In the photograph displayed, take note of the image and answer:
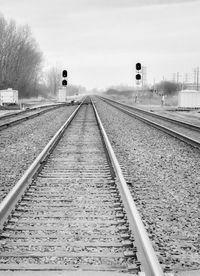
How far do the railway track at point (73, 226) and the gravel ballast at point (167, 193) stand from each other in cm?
25

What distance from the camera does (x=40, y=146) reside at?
12.2m

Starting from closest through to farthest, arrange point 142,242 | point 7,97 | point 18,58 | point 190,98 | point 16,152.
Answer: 1. point 142,242
2. point 16,152
3. point 190,98
4. point 7,97
5. point 18,58

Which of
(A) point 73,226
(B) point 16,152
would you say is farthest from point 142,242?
(B) point 16,152

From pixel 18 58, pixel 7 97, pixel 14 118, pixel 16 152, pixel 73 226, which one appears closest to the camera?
pixel 73 226

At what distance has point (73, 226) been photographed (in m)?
4.73

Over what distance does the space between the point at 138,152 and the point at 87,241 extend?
703 cm

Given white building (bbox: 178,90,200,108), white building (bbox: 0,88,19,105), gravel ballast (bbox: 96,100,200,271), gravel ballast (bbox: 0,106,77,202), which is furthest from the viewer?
white building (bbox: 0,88,19,105)

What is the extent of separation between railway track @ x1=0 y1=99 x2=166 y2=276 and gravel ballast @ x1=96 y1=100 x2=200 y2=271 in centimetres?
25

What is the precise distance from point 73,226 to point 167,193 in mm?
2257

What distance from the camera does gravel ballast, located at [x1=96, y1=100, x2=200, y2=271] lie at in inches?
159

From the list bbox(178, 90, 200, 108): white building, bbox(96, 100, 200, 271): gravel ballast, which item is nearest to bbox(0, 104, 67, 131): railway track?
bbox(96, 100, 200, 271): gravel ballast

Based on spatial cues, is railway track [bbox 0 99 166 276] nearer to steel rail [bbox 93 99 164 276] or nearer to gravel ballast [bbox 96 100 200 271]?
steel rail [bbox 93 99 164 276]

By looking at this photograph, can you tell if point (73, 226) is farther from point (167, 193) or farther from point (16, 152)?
point (16, 152)

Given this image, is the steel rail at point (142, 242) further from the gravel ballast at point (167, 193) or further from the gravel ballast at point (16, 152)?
the gravel ballast at point (16, 152)
